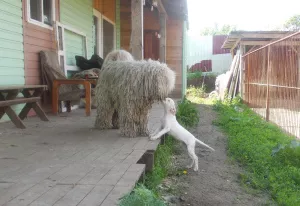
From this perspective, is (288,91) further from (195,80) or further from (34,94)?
(195,80)

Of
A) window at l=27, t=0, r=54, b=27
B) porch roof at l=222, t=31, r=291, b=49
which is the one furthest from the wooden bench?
porch roof at l=222, t=31, r=291, b=49

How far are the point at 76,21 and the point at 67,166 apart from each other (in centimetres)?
568

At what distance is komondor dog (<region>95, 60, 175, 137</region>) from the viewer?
3.65 metres

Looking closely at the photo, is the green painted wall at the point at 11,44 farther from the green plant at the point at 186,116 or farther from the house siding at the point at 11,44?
the green plant at the point at 186,116

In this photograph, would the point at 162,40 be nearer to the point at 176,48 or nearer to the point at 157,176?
the point at 176,48

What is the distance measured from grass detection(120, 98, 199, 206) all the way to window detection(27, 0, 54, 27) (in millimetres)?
3031

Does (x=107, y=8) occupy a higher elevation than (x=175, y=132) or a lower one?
higher

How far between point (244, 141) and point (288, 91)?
1.45 m

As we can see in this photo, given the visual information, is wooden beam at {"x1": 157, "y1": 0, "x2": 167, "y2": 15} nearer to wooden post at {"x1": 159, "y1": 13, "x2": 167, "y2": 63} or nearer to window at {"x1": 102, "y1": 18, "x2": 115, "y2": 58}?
wooden post at {"x1": 159, "y1": 13, "x2": 167, "y2": 63}

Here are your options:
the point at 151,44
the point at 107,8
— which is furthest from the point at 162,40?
the point at 151,44

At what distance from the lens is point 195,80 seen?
1738cm

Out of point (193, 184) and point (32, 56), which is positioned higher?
point (32, 56)

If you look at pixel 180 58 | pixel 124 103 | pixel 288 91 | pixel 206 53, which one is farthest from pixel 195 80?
pixel 124 103

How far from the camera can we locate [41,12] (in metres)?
5.95
